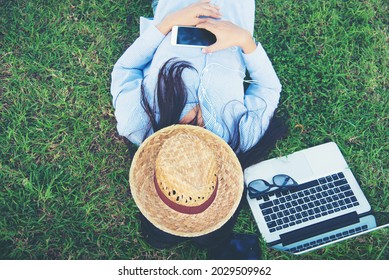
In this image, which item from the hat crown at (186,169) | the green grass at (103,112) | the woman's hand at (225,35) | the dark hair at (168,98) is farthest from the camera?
the green grass at (103,112)

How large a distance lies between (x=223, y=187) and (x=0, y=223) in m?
1.55

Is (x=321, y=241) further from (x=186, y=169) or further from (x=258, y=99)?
(x=186, y=169)

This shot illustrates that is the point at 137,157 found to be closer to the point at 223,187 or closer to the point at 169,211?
the point at 169,211

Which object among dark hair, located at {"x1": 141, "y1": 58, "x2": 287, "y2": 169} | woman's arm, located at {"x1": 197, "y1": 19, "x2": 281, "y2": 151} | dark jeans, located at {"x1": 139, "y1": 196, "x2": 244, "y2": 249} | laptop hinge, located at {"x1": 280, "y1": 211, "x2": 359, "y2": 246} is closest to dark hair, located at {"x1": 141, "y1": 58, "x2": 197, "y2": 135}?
dark hair, located at {"x1": 141, "y1": 58, "x2": 287, "y2": 169}

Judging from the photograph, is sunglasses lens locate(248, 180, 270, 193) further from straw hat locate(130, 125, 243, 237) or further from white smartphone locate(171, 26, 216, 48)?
white smartphone locate(171, 26, 216, 48)

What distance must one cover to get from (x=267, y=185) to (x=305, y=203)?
277 millimetres

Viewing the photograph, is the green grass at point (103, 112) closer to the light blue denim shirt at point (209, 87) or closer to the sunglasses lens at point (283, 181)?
the sunglasses lens at point (283, 181)

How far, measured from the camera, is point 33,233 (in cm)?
260

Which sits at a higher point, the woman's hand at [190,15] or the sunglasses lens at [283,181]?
the woman's hand at [190,15]

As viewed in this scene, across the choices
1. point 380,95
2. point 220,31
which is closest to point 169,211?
point 220,31

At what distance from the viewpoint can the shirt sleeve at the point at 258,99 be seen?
2.36 meters

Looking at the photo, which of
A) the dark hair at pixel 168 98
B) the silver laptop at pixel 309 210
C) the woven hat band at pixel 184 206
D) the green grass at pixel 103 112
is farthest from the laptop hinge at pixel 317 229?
the dark hair at pixel 168 98

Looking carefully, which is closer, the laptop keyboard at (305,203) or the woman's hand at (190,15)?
the woman's hand at (190,15)

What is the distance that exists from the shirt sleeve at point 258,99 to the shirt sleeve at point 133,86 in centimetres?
58
